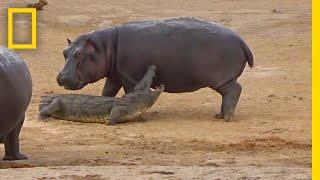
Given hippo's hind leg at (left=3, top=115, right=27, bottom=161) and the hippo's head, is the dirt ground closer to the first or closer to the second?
hippo's hind leg at (left=3, top=115, right=27, bottom=161)

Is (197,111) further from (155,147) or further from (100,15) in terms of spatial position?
(100,15)

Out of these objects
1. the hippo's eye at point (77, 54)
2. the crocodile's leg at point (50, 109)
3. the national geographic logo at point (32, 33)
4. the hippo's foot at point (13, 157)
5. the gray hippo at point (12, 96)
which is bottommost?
the national geographic logo at point (32, 33)

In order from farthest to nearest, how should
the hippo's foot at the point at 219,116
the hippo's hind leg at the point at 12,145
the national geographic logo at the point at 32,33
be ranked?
the national geographic logo at the point at 32,33, the hippo's foot at the point at 219,116, the hippo's hind leg at the point at 12,145

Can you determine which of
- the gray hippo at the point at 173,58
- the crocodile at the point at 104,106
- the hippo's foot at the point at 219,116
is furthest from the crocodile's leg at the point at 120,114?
the hippo's foot at the point at 219,116

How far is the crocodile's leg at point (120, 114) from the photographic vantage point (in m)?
9.29

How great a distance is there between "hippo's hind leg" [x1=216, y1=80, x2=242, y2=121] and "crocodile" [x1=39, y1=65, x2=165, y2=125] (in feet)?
2.48

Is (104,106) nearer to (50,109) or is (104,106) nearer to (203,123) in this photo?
(50,109)

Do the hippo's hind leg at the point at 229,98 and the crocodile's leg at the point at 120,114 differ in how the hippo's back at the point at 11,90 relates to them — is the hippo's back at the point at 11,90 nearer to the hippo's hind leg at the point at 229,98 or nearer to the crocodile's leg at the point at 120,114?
the crocodile's leg at the point at 120,114

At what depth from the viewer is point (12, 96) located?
243 inches

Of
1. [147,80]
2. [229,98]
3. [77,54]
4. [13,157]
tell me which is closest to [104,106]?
[147,80]

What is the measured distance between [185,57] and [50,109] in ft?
5.56

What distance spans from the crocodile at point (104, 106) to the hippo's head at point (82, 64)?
0.21 metres

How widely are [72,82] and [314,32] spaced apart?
7.73m

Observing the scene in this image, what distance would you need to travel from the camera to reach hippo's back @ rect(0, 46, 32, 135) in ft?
20.0
